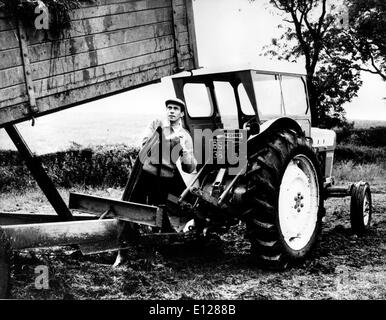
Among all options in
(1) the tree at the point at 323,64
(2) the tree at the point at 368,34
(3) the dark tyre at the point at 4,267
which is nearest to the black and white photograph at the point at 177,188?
(3) the dark tyre at the point at 4,267

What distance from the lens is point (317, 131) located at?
660 cm

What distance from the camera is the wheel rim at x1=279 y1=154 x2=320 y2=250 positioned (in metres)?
4.89

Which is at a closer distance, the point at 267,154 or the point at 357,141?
the point at 267,154

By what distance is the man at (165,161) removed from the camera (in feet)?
13.7

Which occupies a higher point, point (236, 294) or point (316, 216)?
point (316, 216)

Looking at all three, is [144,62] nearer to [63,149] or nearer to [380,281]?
[380,281]

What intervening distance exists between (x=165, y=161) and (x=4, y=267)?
1.63 m

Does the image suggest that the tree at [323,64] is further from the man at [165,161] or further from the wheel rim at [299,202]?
the man at [165,161]

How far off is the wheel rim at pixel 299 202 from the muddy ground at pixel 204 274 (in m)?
0.30

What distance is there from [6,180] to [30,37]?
20.1 ft

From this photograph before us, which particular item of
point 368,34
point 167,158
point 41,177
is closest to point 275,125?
point 167,158

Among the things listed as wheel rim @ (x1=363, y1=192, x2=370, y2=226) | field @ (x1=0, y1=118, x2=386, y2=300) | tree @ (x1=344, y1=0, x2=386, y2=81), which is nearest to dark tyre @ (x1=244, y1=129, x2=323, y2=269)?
field @ (x1=0, y1=118, x2=386, y2=300)
